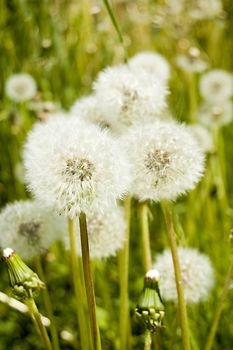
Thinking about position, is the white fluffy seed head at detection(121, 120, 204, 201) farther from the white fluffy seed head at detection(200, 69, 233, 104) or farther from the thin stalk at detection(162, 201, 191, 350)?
the white fluffy seed head at detection(200, 69, 233, 104)

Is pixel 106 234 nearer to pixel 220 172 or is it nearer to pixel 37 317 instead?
pixel 37 317

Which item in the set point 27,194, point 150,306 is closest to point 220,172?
point 27,194

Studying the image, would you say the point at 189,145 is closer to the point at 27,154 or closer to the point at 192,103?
the point at 27,154

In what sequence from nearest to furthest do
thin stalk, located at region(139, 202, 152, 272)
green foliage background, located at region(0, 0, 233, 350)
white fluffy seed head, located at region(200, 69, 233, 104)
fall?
thin stalk, located at region(139, 202, 152, 272), green foliage background, located at region(0, 0, 233, 350), white fluffy seed head, located at region(200, 69, 233, 104)

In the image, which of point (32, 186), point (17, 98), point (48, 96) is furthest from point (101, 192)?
point (48, 96)

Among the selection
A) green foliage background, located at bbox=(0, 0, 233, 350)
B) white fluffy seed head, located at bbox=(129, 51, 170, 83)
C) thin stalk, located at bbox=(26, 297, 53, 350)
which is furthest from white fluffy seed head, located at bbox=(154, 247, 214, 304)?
white fluffy seed head, located at bbox=(129, 51, 170, 83)

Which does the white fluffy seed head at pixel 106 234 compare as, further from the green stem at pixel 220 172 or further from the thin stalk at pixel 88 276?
the green stem at pixel 220 172
